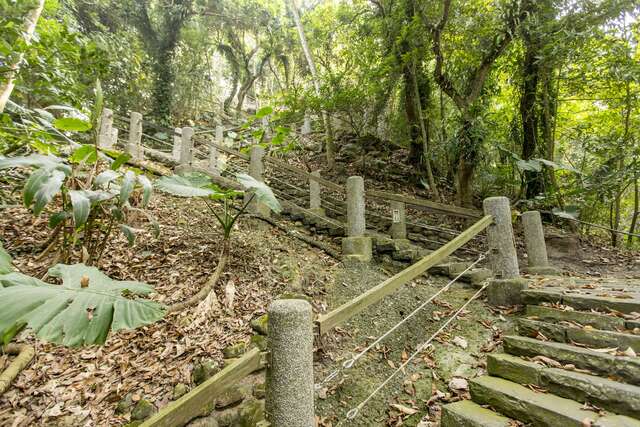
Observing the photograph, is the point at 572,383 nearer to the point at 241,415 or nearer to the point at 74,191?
the point at 241,415

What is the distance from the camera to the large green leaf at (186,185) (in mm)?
2746

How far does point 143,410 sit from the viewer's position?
2252 millimetres

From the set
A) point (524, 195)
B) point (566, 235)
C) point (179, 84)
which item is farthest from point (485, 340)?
point (179, 84)

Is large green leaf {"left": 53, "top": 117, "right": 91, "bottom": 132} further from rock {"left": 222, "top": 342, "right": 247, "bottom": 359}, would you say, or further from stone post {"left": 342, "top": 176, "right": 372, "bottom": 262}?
stone post {"left": 342, "top": 176, "right": 372, "bottom": 262}

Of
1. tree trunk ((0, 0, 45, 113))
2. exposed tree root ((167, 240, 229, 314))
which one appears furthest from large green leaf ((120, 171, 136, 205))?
tree trunk ((0, 0, 45, 113))

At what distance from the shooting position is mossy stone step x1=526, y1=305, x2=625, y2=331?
237 centimetres

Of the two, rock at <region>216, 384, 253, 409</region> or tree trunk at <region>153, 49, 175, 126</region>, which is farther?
tree trunk at <region>153, 49, 175, 126</region>

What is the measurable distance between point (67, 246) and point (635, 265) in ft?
27.5

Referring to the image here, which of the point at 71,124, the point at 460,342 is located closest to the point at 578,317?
the point at 460,342

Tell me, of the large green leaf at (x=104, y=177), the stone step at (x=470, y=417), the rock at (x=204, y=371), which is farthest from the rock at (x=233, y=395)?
the large green leaf at (x=104, y=177)

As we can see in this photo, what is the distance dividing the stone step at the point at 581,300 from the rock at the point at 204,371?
3005 millimetres

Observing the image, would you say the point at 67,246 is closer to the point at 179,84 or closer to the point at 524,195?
the point at 524,195

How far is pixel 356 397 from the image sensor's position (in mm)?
2580

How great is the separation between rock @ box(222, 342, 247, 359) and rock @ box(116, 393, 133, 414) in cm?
74
